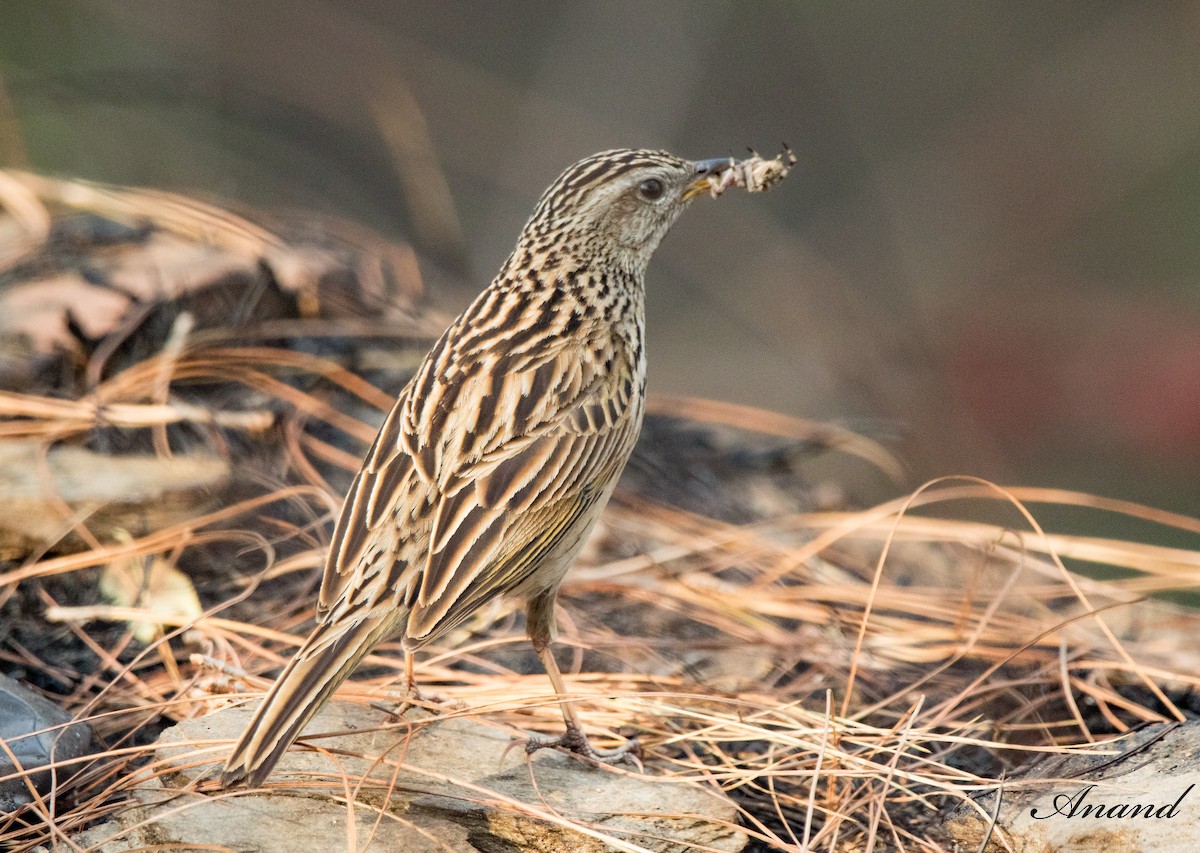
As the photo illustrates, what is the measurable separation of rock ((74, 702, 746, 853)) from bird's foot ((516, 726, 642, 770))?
82 mm

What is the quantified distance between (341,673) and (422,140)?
9282mm

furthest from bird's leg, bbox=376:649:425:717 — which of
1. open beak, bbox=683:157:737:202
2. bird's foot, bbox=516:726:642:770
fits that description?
open beak, bbox=683:157:737:202

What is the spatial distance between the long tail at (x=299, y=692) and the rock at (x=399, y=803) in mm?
167

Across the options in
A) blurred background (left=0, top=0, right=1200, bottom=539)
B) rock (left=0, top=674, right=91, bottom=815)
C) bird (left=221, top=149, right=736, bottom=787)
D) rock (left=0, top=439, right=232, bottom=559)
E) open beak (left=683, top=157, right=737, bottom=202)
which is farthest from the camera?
blurred background (left=0, top=0, right=1200, bottom=539)

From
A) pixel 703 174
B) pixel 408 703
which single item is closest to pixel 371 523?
pixel 408 703

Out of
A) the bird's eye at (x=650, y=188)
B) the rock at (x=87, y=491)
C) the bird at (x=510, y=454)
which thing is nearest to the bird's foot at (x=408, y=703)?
the bird at (x=510, y=454)

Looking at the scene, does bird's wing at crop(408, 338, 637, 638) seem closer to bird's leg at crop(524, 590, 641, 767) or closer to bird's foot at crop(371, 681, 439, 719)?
bird's leg at crop(524, 590, 641, 767)

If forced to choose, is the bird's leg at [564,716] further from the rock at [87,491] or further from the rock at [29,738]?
the rock at [87,491]

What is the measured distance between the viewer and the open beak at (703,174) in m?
4.81

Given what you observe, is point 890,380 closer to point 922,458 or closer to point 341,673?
point 922,458

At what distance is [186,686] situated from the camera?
3.87 metres

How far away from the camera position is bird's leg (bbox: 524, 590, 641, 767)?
3834mm

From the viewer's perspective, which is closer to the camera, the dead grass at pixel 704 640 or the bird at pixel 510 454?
the bird at pixel 510 454

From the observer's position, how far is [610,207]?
182 inches
